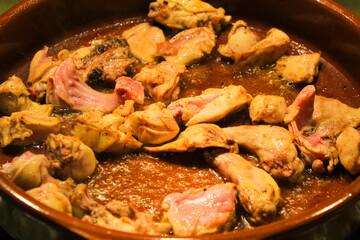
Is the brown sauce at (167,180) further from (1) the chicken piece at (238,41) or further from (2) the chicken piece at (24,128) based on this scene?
(1) the chicken piece at (238,41)

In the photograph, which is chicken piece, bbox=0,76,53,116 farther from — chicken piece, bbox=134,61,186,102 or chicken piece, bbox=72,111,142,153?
chicken piece, bbox=134,61,186,102

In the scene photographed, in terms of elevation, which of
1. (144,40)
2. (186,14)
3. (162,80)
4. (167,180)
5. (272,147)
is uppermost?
(186,14)

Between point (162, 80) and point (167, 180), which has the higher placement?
point (162, 80)

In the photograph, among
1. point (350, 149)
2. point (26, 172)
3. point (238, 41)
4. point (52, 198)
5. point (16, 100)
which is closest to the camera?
point (52, 198)

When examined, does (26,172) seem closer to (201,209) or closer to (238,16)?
(201,209)

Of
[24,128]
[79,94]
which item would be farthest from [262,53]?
[24,128]

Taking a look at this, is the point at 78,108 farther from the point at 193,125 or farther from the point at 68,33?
the point at 68,33

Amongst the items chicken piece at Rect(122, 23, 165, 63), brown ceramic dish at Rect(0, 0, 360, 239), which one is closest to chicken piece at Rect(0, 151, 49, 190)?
brown ceramic dish at Rect(0, 0, 360, 239)
